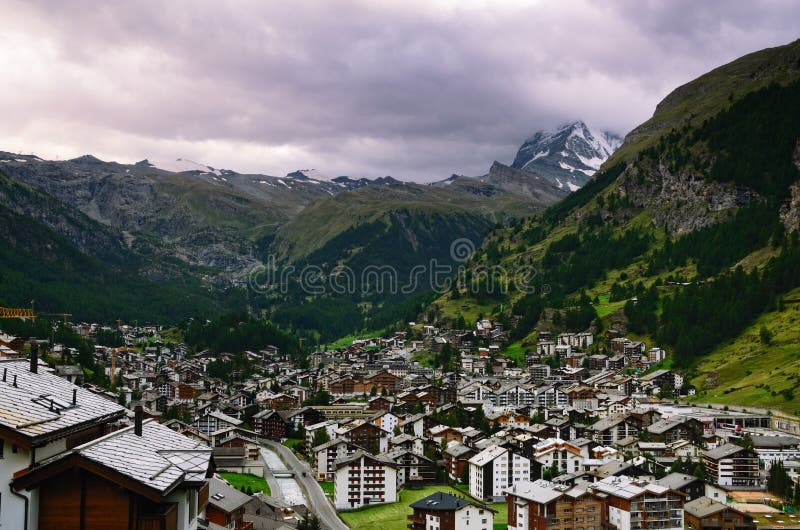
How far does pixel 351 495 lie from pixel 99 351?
319ft

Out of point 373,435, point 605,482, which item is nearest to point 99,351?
point 373,435

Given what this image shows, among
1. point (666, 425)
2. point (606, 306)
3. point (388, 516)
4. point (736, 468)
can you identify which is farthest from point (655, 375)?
point (388, 516)

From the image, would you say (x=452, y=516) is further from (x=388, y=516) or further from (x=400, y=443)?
(x=400, y=443)

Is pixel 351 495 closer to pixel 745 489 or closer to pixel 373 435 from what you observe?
pixel 373 435

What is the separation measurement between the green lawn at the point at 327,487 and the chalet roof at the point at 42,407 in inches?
2639

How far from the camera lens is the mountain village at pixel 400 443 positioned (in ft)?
37.5

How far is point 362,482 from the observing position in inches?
3081

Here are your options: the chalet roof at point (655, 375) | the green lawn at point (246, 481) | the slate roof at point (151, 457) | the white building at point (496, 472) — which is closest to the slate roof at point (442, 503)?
the white building at point (496, 472)

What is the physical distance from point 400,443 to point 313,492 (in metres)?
20.3

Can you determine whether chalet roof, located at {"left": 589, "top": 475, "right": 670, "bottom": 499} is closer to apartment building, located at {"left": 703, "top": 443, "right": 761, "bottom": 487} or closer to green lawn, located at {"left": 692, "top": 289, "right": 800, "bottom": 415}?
apartment building, located at {"left": 703, "top": 443, "right": 761, "bottom": 487}

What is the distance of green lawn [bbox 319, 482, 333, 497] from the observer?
266 ft

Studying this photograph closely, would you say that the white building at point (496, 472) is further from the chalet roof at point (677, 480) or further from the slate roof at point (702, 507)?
the slate roof at point (702, 507)

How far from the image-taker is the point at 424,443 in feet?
322

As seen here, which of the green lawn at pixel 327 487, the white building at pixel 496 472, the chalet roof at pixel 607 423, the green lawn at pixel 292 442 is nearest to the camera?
the white building at pixel 496 472
